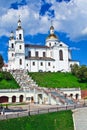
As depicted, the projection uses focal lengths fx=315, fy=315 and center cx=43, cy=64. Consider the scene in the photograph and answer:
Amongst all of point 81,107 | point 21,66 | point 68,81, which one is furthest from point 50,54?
point 81,107

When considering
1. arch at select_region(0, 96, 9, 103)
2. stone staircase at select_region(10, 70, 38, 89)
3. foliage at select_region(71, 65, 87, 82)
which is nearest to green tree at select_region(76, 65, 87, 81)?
foliage at select_region(71, 65, 87, 82)

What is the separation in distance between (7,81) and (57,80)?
1555 cm

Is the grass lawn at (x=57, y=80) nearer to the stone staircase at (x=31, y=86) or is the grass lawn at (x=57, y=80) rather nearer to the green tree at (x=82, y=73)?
the green tree at (x=82, y=73)

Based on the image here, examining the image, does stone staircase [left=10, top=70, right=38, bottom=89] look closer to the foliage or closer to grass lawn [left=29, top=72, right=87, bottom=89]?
grass lawn [left=29, top=72, right=87, bottom=89]

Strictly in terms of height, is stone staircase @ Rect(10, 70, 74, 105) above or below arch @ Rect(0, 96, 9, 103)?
above

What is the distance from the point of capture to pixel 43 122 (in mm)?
42438

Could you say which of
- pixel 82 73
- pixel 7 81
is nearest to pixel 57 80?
pixel 82 73

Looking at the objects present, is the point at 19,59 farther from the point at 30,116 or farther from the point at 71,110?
the point at 30,116

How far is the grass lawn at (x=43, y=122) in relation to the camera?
38.1 m

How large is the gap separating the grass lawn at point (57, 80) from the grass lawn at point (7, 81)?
7.12 meters

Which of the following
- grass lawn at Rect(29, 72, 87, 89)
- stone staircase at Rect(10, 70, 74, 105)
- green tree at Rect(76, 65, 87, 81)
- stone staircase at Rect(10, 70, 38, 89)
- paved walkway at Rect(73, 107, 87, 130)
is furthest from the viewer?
green tree at Rect(76, 65, 87, 81)

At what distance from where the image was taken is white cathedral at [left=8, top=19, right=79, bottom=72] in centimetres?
10156

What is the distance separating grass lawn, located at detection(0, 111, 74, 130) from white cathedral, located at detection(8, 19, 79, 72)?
180 ft

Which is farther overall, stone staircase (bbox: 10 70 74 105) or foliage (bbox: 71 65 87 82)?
foliage (bbox: 71 65 87 82)
